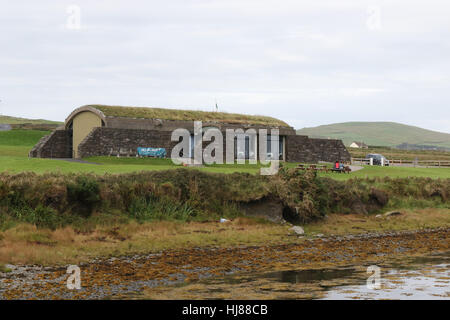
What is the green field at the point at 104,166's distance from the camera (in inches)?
1326

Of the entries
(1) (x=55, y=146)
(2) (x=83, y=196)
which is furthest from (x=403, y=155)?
(2) (x=83, y=196)

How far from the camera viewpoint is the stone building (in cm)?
5247

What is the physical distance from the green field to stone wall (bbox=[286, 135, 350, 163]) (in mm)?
4650

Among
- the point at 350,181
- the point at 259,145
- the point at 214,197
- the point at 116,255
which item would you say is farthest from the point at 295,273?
the point at 259,145

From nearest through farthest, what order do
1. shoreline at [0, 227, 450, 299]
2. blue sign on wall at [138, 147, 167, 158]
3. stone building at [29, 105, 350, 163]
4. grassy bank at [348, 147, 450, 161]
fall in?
shoreline at [0, 227, 450, 299], stone building at [29, 105, 350, 163], blue sign on wall at [138, 147, 167, 158], grassy bank at [348, 147, 450, 161]

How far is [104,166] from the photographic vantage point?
3753 centimetres

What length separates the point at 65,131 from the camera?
57.5 meters

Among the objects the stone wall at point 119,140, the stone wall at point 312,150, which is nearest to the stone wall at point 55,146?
the stone wall at point 119,140

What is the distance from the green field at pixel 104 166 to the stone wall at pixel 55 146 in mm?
1328

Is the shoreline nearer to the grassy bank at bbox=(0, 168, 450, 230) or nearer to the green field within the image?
the grassy bank at bbox=(0, 168, 450, 230)

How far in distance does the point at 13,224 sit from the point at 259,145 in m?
37.8

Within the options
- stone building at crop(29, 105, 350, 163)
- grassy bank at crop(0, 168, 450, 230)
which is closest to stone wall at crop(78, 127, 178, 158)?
stone building at crop(29, 105, 350, 163)

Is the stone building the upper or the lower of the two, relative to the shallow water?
upper

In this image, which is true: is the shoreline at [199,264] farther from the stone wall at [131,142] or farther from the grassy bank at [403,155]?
the grassy bank at [403,155]
